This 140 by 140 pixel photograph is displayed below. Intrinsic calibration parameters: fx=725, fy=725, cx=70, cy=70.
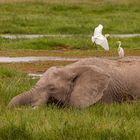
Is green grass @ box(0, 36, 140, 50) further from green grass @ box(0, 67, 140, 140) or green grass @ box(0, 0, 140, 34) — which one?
green grass @ box(0, 67, 140, 140)

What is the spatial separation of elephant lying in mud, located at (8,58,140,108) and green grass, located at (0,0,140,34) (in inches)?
A: 880

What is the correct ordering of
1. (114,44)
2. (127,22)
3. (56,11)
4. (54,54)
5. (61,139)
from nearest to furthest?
(61,139), (54,54), (114,44), (127,22), (56,11)

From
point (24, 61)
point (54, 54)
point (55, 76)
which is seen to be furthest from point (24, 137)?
point (54, 54)

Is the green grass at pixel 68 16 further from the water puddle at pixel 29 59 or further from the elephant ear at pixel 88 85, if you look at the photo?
the elephant ear at pixel 88 85

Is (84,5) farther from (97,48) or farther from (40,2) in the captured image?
(97,48)

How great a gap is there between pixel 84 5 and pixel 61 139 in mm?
36006

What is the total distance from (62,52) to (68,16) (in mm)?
15498

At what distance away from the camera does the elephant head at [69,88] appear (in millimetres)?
9188

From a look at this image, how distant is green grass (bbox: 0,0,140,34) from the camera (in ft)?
108

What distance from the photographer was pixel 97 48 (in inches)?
998

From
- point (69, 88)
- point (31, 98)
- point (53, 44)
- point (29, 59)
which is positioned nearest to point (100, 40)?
point (53, 44)

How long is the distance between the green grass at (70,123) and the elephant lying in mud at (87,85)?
0.65 ft

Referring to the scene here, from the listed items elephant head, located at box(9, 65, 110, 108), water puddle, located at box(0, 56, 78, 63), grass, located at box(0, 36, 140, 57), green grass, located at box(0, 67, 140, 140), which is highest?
elephant head, located at box(9, 65, 110, 108)

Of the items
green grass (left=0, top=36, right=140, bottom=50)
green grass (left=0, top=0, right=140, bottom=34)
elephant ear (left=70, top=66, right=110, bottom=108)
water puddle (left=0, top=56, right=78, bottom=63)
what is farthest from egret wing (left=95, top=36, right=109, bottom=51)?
elephant ear (left=70, top=66, right=110, bottom=108)
